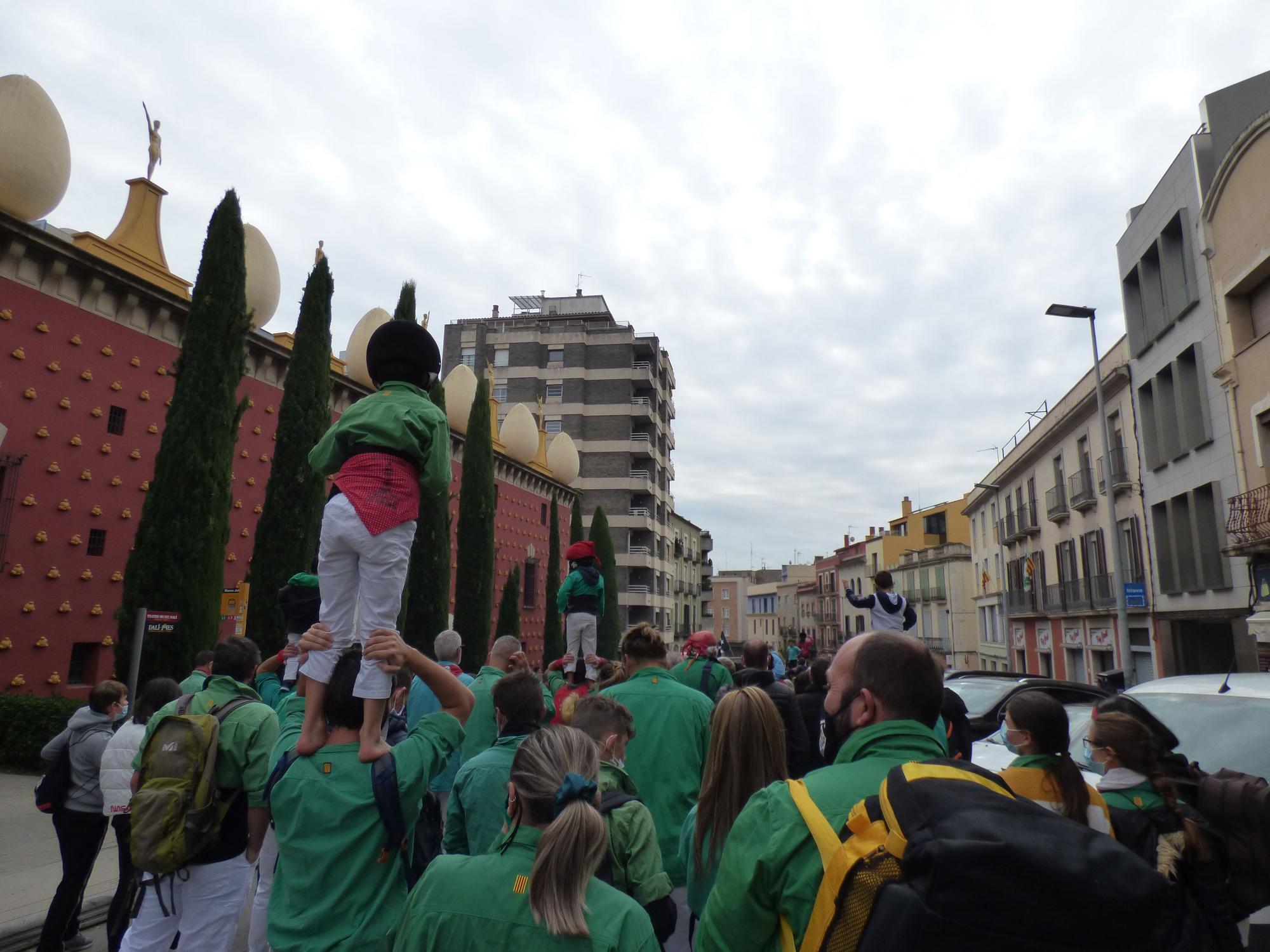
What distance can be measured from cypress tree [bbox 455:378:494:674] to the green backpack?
68.9 ft

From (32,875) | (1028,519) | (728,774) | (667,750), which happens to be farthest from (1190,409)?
(32,875)

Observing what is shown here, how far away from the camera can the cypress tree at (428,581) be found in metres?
21.8

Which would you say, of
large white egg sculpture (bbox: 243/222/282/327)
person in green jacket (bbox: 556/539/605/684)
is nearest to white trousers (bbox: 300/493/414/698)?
person in green jacket (bbox: 556/539/605/684)

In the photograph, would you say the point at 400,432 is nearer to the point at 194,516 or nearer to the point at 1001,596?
the point at 194,516

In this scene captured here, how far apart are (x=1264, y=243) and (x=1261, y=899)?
1900 centimetres

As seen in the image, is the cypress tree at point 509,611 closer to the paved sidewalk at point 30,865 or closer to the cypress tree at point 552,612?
the cypress tree at point 552,612

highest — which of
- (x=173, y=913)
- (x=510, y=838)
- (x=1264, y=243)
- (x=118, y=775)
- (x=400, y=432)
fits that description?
(x=1264, y=243)

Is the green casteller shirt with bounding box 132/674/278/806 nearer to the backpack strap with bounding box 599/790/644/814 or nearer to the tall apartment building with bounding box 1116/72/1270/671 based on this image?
the backpack strap with bounding box 599/790/644/814

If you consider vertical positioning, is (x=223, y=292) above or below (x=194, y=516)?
above

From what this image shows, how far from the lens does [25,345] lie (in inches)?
538

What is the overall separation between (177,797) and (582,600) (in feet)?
19.4

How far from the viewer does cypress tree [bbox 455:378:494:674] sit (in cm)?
2508

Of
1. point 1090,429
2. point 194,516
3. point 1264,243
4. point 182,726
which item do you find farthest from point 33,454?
point 1090,429

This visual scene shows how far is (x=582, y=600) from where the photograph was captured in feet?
31.2
